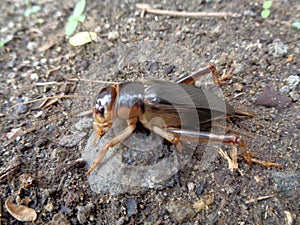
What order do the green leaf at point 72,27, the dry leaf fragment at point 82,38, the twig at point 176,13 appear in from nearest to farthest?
the green leaf at point 72,27, the dry leaf fragment at point 82,38, the twig at point 176,13

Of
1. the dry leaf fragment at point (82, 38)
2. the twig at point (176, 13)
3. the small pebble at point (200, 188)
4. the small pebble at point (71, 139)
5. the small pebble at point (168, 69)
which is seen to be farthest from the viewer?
the twig at point (176, 13)

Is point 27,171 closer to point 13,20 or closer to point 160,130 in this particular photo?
point 160,130

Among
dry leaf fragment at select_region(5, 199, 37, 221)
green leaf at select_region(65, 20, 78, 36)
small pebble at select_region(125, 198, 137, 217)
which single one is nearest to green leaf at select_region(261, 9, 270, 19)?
green leaf at select_region(65, 20, 78, 36)

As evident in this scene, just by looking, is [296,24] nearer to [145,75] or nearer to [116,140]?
[145,75]

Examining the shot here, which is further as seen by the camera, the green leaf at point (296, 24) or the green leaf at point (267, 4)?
the green leaf at point (267, 4)

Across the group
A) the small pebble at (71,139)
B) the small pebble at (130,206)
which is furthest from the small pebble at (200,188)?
the small pebble at (71,139)

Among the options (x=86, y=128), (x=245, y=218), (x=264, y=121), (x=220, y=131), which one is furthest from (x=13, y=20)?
(x=245, y=218)

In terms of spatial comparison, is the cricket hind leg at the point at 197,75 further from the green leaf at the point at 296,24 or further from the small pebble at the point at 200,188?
the green leaf at the point at 296,24
